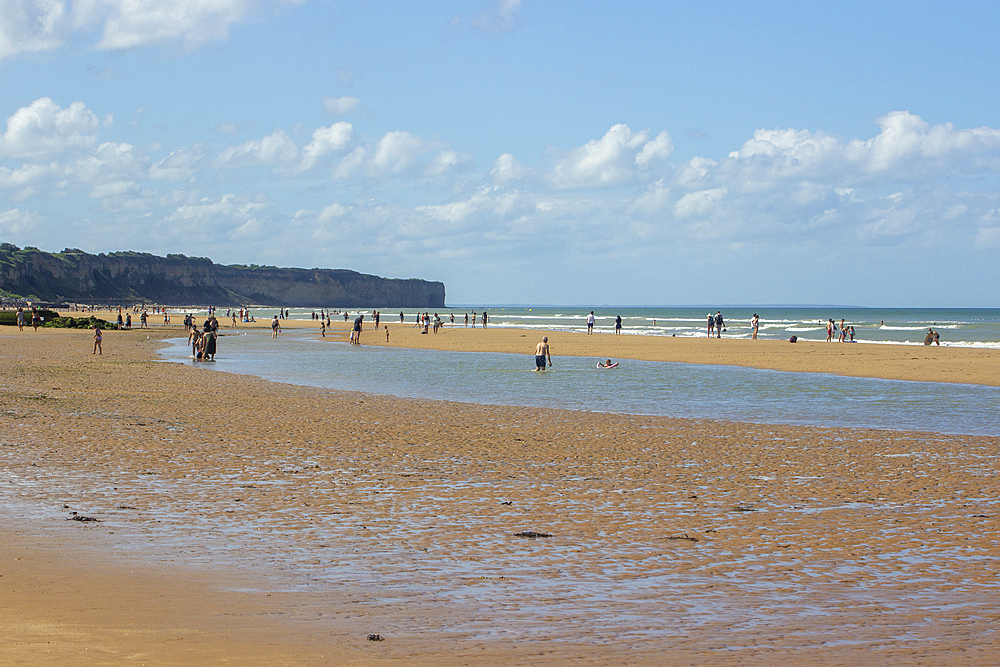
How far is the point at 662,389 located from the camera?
22.9 metres

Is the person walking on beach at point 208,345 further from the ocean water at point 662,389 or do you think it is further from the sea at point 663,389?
the sea at point 663,389

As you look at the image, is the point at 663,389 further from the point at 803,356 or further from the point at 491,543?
the point at 803,356

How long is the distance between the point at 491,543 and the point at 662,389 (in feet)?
53.0

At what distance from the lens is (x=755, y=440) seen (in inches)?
540

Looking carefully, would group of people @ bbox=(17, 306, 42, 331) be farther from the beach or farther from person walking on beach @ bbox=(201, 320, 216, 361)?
the beach

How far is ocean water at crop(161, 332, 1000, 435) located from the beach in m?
2.74

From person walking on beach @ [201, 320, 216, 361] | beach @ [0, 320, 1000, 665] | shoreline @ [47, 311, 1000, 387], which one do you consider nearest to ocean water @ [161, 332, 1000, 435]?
person walking on beach @ [201, 320, 216, 361]

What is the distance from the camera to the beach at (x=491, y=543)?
16.3ft

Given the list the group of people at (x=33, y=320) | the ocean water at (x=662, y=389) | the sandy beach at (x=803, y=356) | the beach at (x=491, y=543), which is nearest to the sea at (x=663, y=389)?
the ocean water at (x=662, y=389)

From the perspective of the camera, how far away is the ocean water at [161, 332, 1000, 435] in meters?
17.4

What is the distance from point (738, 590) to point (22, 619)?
4.53 m

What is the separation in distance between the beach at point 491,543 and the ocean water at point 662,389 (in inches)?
108

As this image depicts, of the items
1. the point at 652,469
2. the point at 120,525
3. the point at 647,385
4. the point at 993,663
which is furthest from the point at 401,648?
the point at 647,385

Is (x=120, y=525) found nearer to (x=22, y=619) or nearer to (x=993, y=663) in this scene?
(x=22, y=619)
